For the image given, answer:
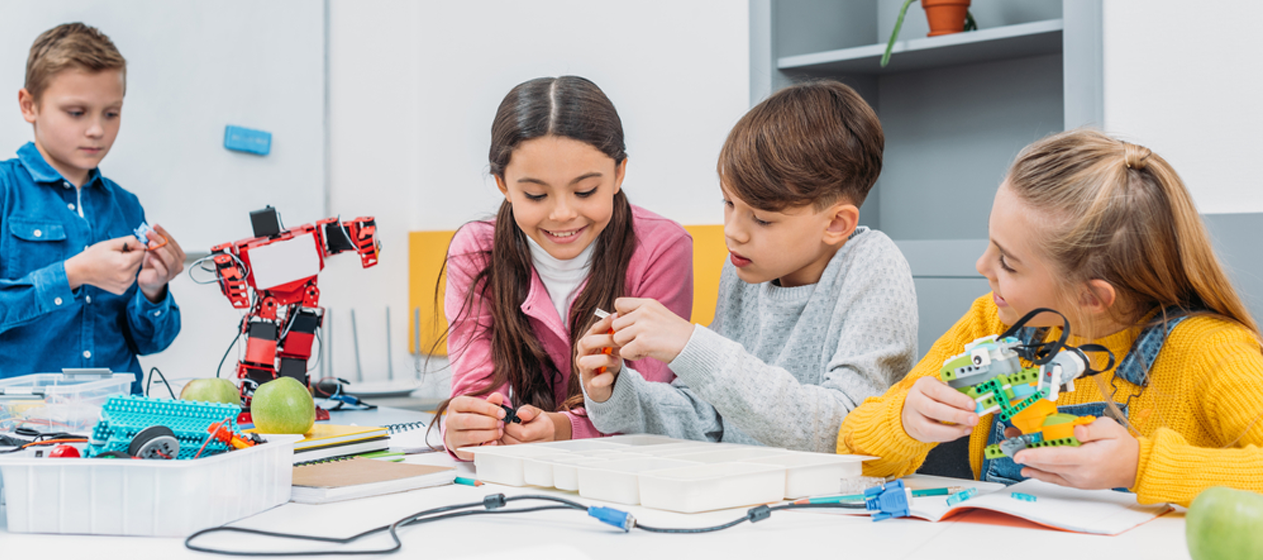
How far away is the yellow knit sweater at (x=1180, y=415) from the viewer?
699 mm

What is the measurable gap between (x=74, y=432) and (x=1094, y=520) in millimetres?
1030

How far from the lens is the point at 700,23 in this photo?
2092 mm

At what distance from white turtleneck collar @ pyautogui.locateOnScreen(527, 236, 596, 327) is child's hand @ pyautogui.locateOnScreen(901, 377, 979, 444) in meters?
0.58

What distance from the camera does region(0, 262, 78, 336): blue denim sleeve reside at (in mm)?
1533

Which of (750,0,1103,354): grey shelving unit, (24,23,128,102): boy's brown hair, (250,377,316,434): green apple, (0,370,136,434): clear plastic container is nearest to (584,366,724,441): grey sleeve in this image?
(250,377,316,434): green apple

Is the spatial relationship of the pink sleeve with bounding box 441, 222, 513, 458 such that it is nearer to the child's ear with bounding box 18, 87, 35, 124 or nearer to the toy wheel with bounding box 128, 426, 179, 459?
the toy wheel with bounding box 128, 426, 179, 459

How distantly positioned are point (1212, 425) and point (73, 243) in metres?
1.89

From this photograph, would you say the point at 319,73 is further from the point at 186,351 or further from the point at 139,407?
the point at 139,407

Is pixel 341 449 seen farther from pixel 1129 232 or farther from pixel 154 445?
pixel 1129 232

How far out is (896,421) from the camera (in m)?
0.85

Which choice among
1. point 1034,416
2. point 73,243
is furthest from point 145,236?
point 1034,416

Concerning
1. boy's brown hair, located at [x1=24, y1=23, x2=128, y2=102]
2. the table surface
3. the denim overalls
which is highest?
boy's brown hair, located at [x1=24, y1=23, x2=128, y2=102]

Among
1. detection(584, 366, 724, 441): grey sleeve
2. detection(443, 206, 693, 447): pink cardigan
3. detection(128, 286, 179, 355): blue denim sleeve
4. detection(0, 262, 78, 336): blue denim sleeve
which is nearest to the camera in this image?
detection(584, 366, 724, 441): grey sleeve

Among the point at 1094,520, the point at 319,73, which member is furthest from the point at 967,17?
the point at 319,73
